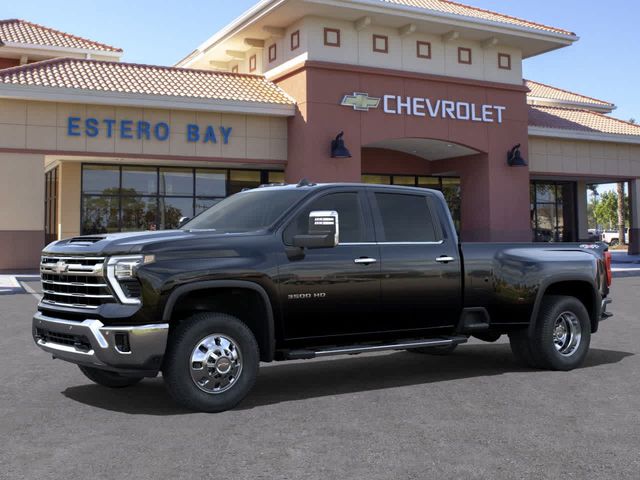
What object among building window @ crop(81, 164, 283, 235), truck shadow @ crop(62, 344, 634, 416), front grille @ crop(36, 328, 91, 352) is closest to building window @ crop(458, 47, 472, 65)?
building window @ crop(81, 164, 283, 235)

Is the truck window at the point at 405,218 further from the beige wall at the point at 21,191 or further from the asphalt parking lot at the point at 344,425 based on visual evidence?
the beige wall at the point at 21,191

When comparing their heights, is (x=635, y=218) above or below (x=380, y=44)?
below

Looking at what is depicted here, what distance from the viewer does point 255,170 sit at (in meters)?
30.4

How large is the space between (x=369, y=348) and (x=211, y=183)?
78.0 ft

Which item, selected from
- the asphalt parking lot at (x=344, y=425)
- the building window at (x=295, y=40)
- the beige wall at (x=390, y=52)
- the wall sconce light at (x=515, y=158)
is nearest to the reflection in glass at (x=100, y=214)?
the beige wall at (x=390, y=52)

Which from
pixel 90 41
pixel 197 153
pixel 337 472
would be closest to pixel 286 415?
pixel 337 472

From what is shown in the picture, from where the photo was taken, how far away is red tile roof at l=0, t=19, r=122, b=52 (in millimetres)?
33494

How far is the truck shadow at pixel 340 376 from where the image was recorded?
22.0ft

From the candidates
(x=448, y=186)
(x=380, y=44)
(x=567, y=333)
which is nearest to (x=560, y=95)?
(x=448, y=186)

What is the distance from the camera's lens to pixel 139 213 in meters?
28.7

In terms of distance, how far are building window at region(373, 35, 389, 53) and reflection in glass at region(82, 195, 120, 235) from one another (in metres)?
11.6

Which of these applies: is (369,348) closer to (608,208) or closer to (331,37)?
(331,37)

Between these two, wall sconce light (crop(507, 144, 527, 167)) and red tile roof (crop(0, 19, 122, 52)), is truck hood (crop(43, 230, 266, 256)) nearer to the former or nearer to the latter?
wall sconce light (crop(507, 144, 527, 167))

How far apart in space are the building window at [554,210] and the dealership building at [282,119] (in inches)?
211
